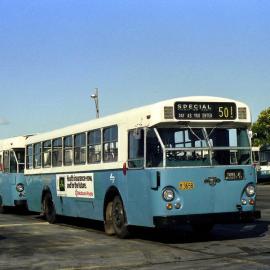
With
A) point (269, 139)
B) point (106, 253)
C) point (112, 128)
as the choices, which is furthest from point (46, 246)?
point (269, 139)

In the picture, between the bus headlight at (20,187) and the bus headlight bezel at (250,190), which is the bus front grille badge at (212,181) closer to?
the bus headlight bezel at (250,190)

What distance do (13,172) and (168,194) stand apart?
1199 centimetres

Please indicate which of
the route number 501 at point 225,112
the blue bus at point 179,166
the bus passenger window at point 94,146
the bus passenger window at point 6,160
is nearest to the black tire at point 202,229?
the blue bus at point 179,166

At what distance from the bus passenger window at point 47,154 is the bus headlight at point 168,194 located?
6917 mm

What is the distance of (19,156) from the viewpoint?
2266cm

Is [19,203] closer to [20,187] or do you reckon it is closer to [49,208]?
[20,187]

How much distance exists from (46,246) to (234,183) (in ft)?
12.8

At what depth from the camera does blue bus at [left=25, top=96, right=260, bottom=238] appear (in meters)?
11.8

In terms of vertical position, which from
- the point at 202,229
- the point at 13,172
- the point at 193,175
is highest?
the point at 13,172

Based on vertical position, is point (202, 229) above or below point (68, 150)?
below

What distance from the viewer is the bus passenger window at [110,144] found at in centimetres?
1349

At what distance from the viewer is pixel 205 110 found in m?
12.3

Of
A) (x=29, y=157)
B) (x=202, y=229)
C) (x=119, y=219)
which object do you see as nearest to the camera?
(x=119, y=219)

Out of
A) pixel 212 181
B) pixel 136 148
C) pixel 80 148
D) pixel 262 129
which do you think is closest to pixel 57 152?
pixel 80 148
